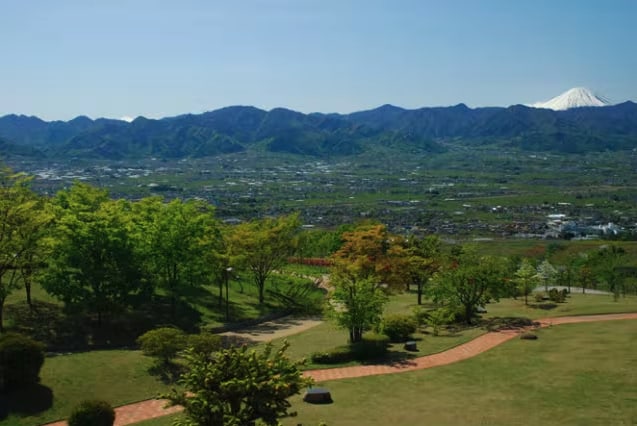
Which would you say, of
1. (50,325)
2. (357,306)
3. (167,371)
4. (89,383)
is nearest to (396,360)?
(357,306)

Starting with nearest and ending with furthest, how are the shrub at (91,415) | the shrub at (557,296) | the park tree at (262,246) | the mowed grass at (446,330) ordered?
the shrub at (91,415) → the mowed grass at (446,330) → the shrub at (557,296) → the park tree at (262,246)

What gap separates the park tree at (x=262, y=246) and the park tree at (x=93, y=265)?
37.9 ft

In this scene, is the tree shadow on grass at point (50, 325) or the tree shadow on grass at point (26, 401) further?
the tree shadow on grass at point (50, 325)

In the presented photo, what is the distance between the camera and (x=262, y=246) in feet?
167

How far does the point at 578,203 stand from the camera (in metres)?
198

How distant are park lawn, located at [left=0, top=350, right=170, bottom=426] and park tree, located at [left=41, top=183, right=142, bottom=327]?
537 cm

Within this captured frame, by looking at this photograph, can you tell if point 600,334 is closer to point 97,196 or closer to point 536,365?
point 536,365

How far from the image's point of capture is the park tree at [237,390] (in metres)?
17.1

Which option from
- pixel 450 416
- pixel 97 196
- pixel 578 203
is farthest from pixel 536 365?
pixel 578 203

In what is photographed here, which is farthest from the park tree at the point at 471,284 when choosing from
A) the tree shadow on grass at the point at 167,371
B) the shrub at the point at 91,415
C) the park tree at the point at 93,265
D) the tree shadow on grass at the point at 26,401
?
the tree shadow on grass at the point at 26,401

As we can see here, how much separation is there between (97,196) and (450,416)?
40.4 m

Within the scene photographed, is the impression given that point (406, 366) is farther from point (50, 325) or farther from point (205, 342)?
point (50, 325)

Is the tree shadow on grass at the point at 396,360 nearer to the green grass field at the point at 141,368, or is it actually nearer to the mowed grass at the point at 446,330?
the mowed grass at the point at 446,330

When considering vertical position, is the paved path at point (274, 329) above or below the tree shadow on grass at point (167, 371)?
below
